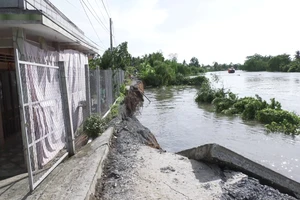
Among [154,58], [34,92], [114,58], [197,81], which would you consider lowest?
[197,81]

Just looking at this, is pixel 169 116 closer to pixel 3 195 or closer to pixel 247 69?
pixel 3 195

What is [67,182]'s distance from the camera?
3943 millimetres

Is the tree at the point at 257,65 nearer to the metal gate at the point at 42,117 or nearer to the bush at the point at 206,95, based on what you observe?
the bush at the point at 206,95

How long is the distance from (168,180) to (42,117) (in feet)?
7.79

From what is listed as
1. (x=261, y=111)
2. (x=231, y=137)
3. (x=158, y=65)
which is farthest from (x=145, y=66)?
(x=231, y=137)

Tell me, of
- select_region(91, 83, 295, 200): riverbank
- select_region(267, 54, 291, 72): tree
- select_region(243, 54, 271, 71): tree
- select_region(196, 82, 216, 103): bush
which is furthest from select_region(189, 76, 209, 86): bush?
select_region(243, 54, 271, 71): tree

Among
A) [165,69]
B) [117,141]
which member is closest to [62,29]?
[117,141]

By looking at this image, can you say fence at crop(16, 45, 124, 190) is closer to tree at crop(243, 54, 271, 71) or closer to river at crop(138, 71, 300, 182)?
river at crop(138, 71, 300, 182)

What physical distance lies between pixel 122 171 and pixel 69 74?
3424 millimetres

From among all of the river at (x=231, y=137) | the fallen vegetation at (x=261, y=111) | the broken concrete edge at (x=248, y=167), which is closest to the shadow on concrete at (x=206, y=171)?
the broken concrete edge at (x=248, y=167)

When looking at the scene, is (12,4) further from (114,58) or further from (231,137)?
(114,58)

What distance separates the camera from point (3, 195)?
3.75 meters

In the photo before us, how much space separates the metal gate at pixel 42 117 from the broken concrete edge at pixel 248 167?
2.77 m

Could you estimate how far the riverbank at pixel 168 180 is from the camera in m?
3.96
